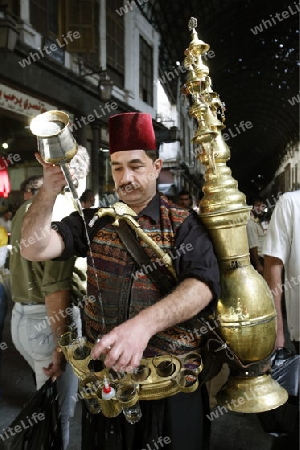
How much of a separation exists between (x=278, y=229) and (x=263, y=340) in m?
1.19

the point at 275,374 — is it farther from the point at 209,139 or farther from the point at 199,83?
the point at 199,83

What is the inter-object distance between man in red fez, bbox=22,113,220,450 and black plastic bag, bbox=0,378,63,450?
0.66ft

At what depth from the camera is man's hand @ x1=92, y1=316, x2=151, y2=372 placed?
1.45 m

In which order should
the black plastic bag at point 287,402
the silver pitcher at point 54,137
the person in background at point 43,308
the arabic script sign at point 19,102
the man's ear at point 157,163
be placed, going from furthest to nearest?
1. the arabic script sign at point 19,102
2. the person in background at point 43,308
3. the black plastic bag at point 287,402
4. the man's ear at point 157,163
5. the silver pitcher at point 54,137

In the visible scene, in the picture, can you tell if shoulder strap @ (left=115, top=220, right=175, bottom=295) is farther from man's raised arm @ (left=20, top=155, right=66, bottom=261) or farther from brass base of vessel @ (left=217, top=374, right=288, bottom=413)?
brass base of vessel @ (left=217, top=374, right=288, bottom=413)

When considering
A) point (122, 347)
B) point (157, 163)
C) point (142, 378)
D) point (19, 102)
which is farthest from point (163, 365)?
point (19, 102)

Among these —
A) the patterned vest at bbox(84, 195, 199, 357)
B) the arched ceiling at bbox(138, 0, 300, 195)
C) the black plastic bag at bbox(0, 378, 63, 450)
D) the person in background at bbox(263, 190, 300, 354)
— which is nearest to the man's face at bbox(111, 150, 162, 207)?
the patterned vest at bbox(84, 195, 199, 357)

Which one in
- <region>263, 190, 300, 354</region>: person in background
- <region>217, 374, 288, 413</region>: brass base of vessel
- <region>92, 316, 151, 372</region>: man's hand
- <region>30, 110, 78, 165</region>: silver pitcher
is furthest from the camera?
<region>263, 190, 300, 354</region>: person in background

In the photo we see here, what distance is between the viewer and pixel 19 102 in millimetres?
9734

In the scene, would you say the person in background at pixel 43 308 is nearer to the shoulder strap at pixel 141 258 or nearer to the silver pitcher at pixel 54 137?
the shoulder strap at pixel 141 258

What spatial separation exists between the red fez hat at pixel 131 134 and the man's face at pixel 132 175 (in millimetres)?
32

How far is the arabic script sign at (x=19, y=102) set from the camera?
9180 mm

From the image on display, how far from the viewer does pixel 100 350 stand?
145 centimetres

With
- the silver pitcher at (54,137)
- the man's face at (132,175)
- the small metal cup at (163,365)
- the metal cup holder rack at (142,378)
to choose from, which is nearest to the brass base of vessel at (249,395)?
the metal cup holder rack at (142,378)
